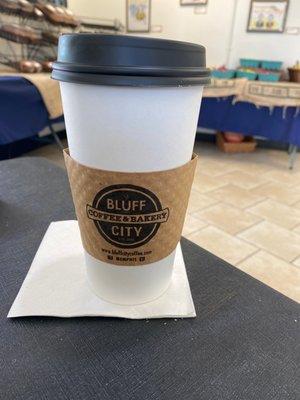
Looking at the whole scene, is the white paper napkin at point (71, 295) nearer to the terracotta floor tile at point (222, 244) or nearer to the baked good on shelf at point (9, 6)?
the terracotta floor tile at point (222, 244)

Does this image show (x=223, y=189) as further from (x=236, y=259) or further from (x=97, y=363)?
(x=97, y=363)

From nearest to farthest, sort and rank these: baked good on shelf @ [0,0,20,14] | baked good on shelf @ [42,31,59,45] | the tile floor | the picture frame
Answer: the tile floor, baked good on shelf @ [0,0,20,14], baked good on shelf @ [42,31,59,45], the picture frame

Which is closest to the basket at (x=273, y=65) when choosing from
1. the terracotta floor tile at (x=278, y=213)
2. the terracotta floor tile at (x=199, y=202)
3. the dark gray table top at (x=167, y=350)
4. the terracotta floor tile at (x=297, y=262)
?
the terracotta floor tile at (x=278, y=213)

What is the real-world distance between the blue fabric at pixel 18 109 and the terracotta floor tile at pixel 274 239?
1.30 meters

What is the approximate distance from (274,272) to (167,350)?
1.02 metres

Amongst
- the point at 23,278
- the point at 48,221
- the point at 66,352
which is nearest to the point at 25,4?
the point at 48,221

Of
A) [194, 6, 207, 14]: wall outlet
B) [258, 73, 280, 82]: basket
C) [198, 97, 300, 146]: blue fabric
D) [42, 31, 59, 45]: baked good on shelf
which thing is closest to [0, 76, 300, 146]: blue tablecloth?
[198, 97, 300, 146]: blue fabric

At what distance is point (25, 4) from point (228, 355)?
226 cm

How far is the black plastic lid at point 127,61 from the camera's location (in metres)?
0.25

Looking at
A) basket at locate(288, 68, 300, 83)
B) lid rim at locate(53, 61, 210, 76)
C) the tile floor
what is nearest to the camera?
lid rim at locate(53, 61, 210, 76)

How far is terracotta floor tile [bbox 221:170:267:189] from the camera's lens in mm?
2045

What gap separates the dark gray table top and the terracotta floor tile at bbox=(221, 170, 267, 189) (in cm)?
167

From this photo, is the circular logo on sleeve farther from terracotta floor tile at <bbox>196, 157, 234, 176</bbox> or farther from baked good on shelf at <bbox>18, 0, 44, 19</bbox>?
baked good on shelf at <bbox>18, 0, 44, 19</bbox>

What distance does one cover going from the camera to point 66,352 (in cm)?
33
